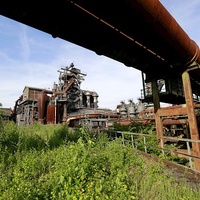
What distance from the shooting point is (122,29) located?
14.3 feet

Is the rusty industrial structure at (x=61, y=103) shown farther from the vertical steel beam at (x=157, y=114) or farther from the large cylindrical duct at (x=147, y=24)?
the large cylindrical duct at (x=147, y=24)

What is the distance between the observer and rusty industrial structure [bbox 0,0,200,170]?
11.6 feet

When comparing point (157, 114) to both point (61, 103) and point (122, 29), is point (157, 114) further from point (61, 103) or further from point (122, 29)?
point (61, 103)

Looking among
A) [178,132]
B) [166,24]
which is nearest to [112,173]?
[166,24]

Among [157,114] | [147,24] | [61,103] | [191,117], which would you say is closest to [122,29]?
[147,24]

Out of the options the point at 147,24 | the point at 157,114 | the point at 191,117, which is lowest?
the point at 191,117

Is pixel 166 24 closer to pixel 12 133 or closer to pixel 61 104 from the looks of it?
pixel 12 133

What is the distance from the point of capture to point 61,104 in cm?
2761

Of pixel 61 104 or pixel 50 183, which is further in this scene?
pixel 61 104

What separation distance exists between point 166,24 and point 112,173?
12.9ft

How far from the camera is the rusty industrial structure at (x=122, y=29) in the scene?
3543 mm

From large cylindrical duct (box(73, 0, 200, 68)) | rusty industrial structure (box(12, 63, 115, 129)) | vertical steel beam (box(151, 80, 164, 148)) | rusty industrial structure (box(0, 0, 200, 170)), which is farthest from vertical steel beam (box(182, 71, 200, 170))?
rusty industrial structure (box(12, 63, 115, 129))

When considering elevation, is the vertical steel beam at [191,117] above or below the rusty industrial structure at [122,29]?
below

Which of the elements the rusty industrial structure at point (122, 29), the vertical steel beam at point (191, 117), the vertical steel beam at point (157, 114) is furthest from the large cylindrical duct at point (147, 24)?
the vertical steel beam at point (157, 114)
